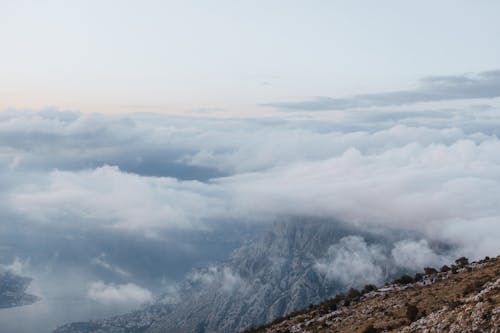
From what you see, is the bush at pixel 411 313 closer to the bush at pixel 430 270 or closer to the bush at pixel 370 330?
the bush at pixel 370 330

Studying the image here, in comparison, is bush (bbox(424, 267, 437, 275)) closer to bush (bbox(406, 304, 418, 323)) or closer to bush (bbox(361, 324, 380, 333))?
bush (bbox(406, 304, 418, 323))

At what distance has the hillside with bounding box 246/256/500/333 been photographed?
49.9m

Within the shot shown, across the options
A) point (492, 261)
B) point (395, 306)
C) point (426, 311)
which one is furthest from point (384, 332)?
point (492, 261)

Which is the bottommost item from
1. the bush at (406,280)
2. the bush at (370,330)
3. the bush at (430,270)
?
the bush at (406,280)

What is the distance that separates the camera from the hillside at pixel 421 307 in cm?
4991

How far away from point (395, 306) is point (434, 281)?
15039mm

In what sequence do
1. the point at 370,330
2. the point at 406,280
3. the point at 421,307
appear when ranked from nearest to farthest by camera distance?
the point at 370,330, the point at 421,307, the point at 406,280

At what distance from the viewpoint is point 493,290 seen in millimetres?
54812

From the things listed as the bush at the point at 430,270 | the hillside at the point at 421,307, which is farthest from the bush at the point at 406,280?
the bush at the point at 430,270

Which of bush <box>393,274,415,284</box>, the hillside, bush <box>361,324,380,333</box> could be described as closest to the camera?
the hillside

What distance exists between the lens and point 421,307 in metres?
66.9

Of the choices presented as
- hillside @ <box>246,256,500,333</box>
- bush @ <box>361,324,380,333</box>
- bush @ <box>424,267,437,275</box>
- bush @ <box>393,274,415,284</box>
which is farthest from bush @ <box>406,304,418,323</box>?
bush @ <box>424,267,437,275</box>

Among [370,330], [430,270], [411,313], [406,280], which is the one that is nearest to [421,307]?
[411,313]

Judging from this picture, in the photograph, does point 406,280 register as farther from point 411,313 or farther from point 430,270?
point 411,313
